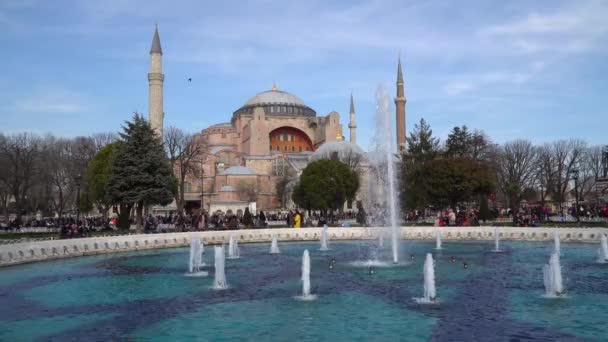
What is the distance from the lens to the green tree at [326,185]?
3369 centimetres

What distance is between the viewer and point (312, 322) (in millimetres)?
7387

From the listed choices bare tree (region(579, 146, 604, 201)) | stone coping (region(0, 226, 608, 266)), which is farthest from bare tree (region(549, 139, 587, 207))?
stone coping (region(0, 226, 608, 266))

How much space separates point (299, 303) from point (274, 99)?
6170cm

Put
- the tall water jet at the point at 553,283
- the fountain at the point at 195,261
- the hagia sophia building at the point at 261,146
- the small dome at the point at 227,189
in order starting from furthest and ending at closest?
1. the small dome at the point at 227,189
2. the hagia sophia building at the point at 261,146
3. the fountain at the point at 195,261
4. the tall water jet at the point at 553,283

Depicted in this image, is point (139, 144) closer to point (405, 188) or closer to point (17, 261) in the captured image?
point (17, 261)

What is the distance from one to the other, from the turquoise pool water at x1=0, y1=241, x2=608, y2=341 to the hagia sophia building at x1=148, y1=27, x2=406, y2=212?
26888 mm

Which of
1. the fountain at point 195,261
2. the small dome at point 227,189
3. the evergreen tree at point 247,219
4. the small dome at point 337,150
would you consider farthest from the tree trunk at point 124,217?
the small dome at point 337,150

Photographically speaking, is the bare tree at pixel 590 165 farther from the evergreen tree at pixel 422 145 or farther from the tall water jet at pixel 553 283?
the tall water jet at pixel 553 283

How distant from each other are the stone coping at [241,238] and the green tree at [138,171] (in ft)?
18.5

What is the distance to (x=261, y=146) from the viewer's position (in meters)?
58.8

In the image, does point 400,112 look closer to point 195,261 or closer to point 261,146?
point 261,146

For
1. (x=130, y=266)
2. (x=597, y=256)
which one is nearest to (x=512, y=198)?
(x=597, y=256)

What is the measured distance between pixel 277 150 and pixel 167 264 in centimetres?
4973

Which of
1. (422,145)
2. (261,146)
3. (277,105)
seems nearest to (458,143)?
(422,145)
